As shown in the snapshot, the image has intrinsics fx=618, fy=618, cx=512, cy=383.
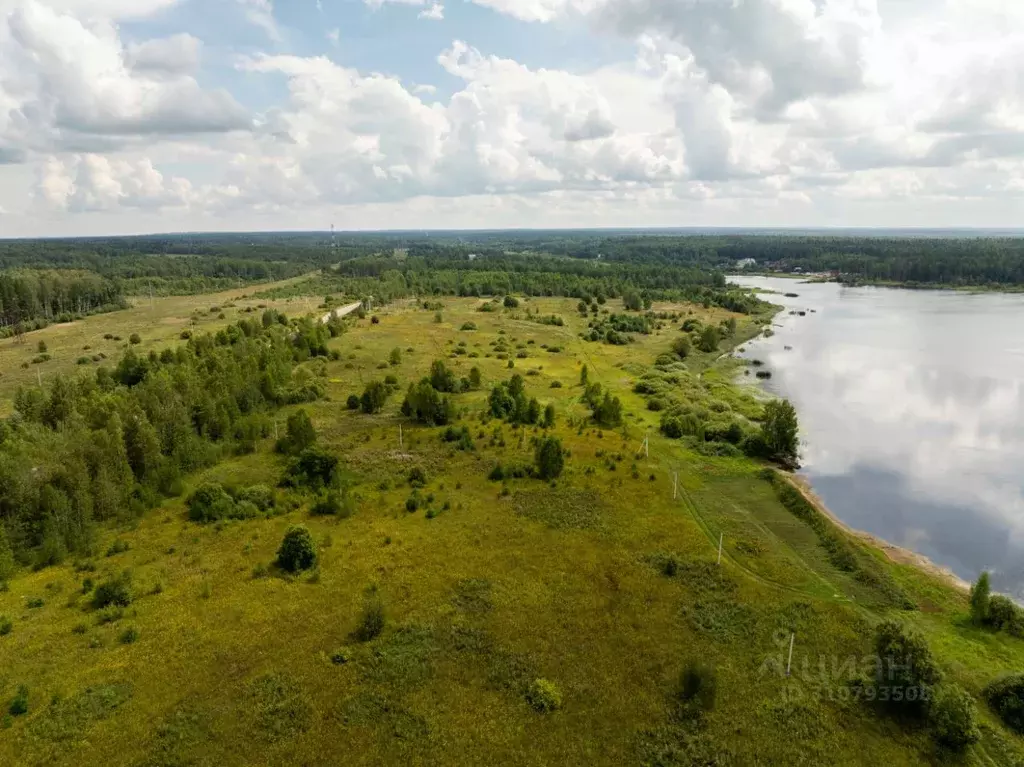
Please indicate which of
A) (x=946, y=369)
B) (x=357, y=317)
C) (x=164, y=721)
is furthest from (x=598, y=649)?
(x=357, y=317)

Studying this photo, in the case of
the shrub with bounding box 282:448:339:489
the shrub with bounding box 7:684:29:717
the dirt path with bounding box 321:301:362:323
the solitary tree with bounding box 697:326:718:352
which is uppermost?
the dirt path with bounding box 321:301:362:323

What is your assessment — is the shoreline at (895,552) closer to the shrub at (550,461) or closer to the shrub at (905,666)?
the shrub at (905,666)

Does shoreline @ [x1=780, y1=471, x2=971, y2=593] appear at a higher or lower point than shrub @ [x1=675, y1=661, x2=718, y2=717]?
lower

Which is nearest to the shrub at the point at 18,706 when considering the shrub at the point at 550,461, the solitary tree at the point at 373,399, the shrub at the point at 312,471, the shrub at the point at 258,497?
the shrub at the point at 258,497

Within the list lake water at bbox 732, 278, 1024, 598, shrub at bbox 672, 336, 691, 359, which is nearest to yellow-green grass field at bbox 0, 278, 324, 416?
shrub at bbox 672, 336, 691, 359

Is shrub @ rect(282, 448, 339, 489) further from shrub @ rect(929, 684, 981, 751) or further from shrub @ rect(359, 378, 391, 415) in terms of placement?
shrub @ rect(929, 684, 981, 751)

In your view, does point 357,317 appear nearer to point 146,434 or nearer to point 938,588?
point 146,434

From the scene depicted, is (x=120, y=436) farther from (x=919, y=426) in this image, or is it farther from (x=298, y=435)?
(x=919, y=426)

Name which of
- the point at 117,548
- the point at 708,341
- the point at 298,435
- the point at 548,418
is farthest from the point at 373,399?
the point at 708,341
